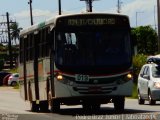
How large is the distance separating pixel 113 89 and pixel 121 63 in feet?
2.76

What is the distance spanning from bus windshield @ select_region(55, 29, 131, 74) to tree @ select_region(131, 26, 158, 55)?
191 feet

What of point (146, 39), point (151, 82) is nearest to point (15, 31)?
point (146, 39)

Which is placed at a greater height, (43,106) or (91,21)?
(91,21)

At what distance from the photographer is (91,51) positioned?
68.4 feet

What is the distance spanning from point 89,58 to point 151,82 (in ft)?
21.5

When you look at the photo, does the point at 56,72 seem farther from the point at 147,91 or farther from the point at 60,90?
the point at 147,91

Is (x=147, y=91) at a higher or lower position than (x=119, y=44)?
lower

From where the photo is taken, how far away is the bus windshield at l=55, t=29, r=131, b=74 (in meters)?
20.8

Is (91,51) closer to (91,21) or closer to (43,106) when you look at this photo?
(91,21)

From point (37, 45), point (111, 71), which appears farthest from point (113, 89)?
point (37, 45)

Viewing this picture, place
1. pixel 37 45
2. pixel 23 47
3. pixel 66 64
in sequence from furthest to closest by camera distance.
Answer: pixel 23 47 → pixel 37 45 → pixel 66 64

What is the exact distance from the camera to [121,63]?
2103 cm

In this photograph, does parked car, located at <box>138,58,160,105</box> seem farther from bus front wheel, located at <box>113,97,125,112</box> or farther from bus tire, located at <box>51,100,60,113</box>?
bus tire, located at <box>51,100,60,113</box>

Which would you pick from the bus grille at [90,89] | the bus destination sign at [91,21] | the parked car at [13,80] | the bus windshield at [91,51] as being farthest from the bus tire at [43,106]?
the parked car at [13,80]
